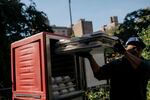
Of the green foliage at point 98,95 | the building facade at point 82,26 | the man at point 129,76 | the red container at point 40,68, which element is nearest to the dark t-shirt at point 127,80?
the man at point 129,76

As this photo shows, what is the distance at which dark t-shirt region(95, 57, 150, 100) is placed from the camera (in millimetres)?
3299

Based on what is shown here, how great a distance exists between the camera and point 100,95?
9.46 m

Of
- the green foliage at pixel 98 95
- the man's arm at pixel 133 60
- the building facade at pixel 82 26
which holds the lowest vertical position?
the green foliage at pixel 98 95

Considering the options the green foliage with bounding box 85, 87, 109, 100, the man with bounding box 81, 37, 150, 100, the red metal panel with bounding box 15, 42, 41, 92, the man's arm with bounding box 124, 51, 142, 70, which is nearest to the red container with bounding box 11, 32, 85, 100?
the red metal panel with bounding box 15, 42, 41, 92

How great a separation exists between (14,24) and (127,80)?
56.2 ft

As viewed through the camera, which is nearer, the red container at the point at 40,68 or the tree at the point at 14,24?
the red container at the point at 40,68

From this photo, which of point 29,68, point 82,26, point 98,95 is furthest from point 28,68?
point 82,26

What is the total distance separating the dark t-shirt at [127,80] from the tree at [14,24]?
13.5 metres

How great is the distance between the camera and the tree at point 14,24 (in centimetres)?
1714

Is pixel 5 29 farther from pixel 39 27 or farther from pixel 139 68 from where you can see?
pixel 139 68

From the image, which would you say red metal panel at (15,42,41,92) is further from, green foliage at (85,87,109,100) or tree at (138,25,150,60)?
tree at (138,25,150,60)

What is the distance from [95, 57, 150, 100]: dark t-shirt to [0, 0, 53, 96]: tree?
44.2 ft

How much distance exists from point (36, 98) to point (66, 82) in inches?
24.3

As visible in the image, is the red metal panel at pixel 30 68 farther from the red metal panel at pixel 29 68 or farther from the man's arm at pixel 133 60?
the man's arm at pixel 133 60
